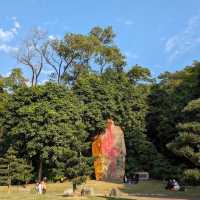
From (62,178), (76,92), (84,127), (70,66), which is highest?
(70,66)

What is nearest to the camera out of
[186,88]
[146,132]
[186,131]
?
[186,131]

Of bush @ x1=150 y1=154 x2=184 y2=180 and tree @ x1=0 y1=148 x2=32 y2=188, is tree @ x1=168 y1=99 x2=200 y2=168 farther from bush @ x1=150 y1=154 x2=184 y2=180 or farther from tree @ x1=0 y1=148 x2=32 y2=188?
bush @ x1=150 y1=154 x2=184 y2=180

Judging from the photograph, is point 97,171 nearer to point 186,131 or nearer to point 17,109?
point 17,109

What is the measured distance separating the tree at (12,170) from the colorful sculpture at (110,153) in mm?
6329

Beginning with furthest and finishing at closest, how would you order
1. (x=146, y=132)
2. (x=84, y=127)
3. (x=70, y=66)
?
(x=70, y=66) → (x=146, y=132) → (x=84, y=127)

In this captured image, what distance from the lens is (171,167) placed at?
3778 centimetres

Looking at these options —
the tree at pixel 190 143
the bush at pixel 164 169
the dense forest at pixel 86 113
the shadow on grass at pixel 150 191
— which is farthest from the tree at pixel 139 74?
the tree at pixel 190 143

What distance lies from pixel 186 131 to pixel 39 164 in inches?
723

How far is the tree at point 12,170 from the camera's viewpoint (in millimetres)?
33031

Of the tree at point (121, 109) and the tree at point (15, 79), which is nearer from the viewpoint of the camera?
the tree at point (121, 109)

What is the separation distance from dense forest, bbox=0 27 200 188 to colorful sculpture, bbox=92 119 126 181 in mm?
988

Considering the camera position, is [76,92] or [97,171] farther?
[76,92]

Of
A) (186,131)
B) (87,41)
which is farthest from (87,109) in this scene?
(186,131)

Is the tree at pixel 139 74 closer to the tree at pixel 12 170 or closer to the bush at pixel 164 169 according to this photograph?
the bush at pixel 164 169
